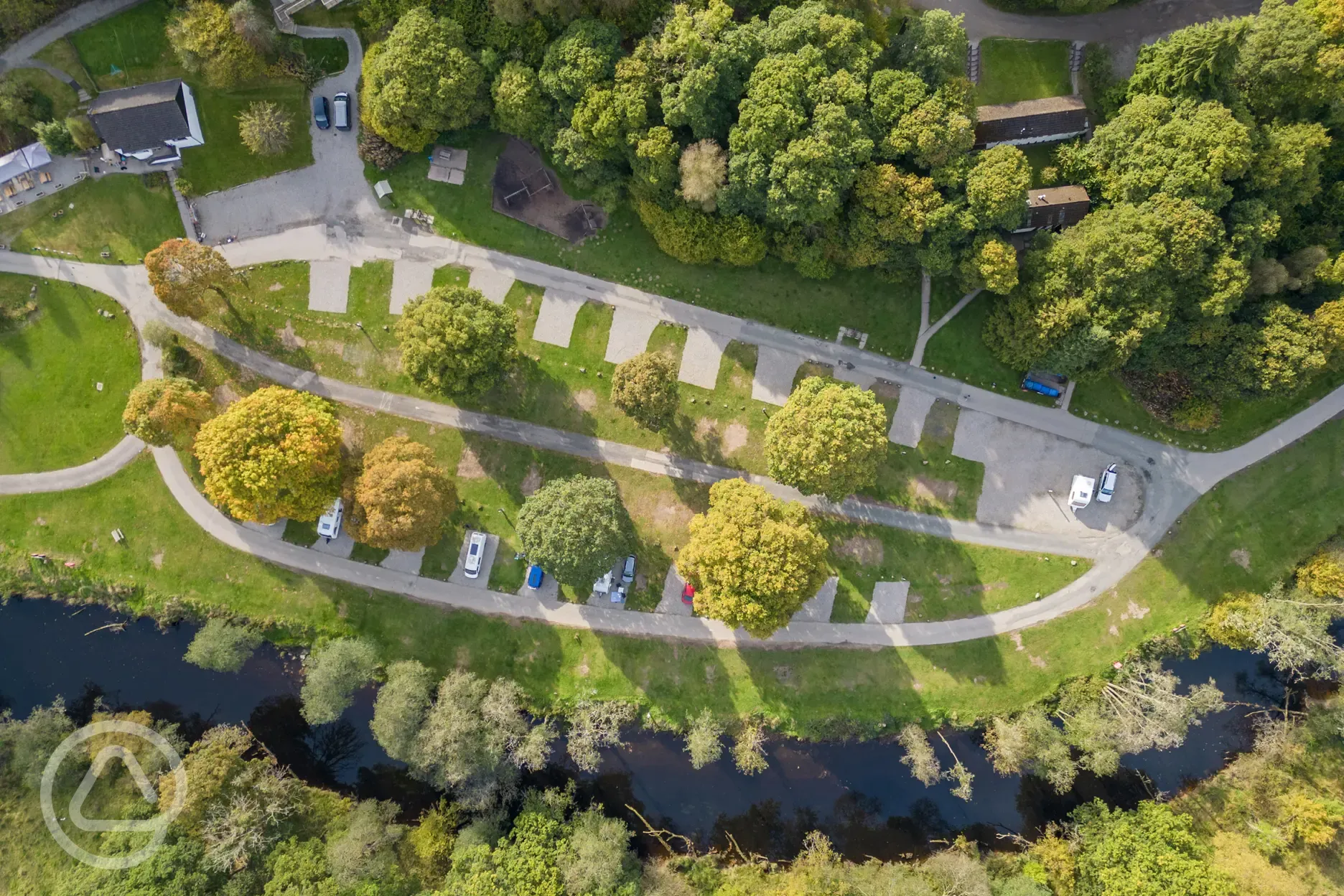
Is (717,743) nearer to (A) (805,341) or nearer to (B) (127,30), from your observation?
(A) (805,341)

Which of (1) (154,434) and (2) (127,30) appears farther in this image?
(2) (127,30)

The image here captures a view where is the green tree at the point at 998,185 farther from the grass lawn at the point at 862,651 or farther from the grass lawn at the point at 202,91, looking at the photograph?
the grass lawn at the point at 202,91

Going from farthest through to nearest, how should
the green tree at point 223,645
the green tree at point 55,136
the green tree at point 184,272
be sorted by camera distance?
the green tree at point 55,136 < the green tree at point 223,645 < the green tree at point 184,272

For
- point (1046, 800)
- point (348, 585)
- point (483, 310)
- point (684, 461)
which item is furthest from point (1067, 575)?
point (348, 585)

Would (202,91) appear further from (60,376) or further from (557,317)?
(557,317)

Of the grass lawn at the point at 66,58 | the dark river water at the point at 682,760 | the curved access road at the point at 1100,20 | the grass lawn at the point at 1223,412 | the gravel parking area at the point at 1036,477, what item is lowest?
the dark river water at the point at 682,760

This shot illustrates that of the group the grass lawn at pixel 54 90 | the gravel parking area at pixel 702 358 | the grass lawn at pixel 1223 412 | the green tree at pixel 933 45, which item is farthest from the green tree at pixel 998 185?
the grass lawn at pixel 54 90

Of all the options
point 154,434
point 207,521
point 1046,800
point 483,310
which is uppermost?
point 483,310

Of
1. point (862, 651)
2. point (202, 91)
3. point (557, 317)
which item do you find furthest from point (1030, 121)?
point (202, 91)
